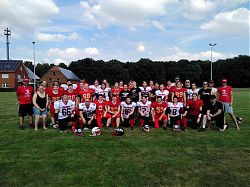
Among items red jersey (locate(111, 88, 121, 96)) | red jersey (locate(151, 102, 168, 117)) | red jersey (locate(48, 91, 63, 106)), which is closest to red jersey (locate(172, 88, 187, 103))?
red jersey (locate(151, 102, 168, 117))

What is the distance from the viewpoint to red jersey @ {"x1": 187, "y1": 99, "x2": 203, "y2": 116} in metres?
10.2

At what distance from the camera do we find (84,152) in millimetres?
6797

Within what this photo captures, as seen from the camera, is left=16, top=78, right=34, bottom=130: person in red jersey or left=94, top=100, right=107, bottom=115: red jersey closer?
left=16, top=78, right=34, bottom=130: person in red jersey

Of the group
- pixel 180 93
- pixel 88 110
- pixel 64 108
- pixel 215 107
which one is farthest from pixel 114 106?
pixel 215 107

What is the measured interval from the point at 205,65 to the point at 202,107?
8153cm

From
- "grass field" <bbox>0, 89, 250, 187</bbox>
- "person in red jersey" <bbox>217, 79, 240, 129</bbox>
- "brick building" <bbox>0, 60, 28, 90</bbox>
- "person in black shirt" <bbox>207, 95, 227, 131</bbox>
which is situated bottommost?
"grass field" <bbox>0, 89, 250, 187</bbox>

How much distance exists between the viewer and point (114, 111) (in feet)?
34.7

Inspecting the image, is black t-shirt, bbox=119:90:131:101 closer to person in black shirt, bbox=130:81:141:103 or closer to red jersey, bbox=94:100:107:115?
person in black shirt, bbox=130:81:141:103

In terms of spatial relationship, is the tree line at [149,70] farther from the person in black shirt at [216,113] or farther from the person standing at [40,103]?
the person standing at [40,103]

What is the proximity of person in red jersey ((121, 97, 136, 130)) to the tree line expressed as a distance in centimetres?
7129

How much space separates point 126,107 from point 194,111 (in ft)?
8.56

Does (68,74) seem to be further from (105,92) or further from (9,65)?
(105,92)

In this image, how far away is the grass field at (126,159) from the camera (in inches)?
199

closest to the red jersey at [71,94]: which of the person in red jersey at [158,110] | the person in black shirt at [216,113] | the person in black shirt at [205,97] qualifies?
the person in red jersey at [158,110]
